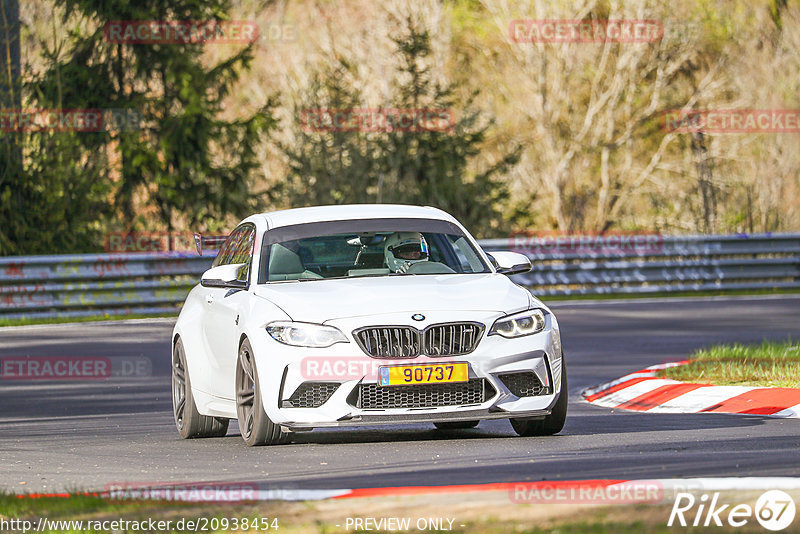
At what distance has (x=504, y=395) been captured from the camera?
32.3 ft

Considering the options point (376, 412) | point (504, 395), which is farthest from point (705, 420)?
point (376, 412)

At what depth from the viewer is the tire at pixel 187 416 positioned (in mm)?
11312

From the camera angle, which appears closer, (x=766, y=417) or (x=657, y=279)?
(x=766, y=417)

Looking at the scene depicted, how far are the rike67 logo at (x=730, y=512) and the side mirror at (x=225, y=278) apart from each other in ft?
15.0

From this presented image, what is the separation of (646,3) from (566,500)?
121 ft

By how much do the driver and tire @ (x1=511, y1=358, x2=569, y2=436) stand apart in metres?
1.39

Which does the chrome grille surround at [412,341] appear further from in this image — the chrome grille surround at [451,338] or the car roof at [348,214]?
the car roof at [348,214]

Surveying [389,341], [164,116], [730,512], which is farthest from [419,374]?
[164,116]

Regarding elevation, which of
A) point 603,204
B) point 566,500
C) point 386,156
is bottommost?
point 603,204

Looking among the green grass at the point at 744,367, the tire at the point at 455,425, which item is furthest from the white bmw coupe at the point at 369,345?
the green grass at the point at 744,367

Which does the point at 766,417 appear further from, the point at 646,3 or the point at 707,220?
the point at 646,3

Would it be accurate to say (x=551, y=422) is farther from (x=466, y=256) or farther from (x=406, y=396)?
(x=466, y=256)

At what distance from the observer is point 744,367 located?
1359 cm

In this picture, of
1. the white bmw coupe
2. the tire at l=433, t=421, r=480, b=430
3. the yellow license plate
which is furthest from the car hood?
the tire at l=433, t=421, r=480, b=430
